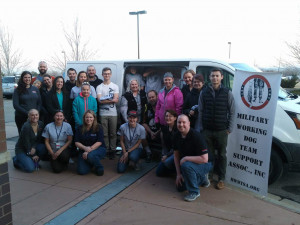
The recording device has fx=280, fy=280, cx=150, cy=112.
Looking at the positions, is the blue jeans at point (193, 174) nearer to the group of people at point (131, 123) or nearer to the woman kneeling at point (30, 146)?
the group of people at point (131, 123)

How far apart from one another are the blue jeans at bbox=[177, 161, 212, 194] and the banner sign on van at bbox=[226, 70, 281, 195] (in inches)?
23.6

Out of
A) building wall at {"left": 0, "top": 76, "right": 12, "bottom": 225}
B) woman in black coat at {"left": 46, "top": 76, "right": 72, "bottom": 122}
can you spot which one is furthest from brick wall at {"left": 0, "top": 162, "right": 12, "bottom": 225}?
woman in black coat at {"left": 46, "top": 76, "right": 72, "bottom": 122}

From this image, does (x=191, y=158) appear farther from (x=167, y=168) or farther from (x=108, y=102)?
(x=108, y=102)

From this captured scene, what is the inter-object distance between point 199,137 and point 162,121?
1277mm

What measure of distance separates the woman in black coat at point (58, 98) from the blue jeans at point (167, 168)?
2.23 meters

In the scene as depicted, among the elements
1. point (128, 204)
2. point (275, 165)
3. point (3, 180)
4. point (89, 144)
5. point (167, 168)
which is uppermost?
point (3, 180)

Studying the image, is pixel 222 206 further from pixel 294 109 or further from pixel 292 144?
pixel 294 109

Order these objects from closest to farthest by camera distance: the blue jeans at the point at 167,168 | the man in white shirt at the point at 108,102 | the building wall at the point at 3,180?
the building wall at the point at 3,180
the blue jeans at the point at 167,168
the man in white shirt at the point at 108,102

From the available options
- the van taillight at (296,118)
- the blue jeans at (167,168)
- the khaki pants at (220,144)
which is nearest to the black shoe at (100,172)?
the blue jeans at (167,168)

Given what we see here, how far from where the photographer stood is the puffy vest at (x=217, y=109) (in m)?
4.01

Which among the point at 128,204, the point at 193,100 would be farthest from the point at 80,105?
the point at 128,204

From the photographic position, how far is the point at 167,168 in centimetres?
458

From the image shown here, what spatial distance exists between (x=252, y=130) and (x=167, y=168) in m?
1.47

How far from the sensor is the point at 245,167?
4121 millimetres
